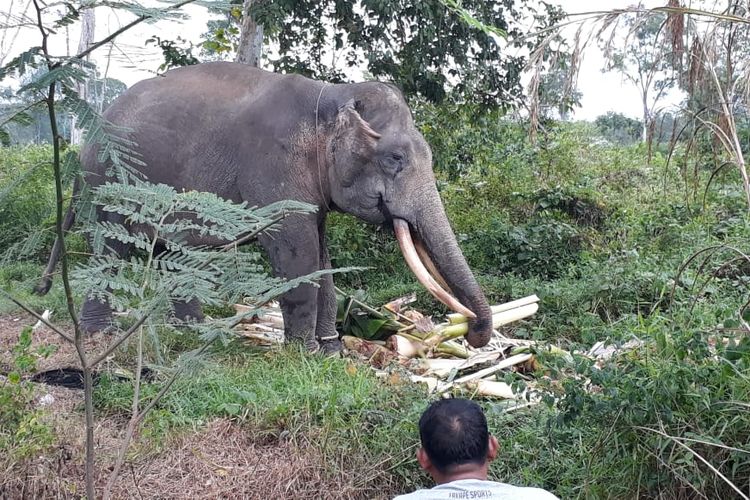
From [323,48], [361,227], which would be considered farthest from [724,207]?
[323,48]

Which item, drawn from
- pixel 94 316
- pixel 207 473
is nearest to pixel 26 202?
pixel 94 316

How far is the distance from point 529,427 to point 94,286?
2351mm

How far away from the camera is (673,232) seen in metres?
8.02

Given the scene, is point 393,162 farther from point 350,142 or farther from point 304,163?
point 304,163

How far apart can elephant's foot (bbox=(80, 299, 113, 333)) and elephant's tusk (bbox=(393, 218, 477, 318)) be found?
7.50ft

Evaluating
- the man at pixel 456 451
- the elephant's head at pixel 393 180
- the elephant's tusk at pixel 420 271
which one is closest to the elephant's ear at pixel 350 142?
the elephant's head at pixel 393 180

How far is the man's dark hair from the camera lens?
218cm

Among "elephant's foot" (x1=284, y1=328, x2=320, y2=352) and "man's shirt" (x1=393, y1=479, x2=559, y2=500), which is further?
"elephant's foot" (x1=284, y1=328, x2=320, y2=352)

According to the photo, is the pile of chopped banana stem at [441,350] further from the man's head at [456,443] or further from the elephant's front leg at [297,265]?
the man's head at [456,443]

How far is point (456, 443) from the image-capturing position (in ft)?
7.17

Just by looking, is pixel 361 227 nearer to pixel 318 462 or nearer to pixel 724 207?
pixel 724 207

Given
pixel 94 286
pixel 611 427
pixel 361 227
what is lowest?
pixel 361 227

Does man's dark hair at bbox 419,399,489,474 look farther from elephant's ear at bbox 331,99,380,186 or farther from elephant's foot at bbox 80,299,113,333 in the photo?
elephant's foot at bbox 80,299,113,333

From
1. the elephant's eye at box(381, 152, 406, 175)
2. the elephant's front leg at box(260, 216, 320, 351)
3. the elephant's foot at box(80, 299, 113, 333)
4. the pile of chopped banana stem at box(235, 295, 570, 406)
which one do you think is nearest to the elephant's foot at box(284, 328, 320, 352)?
the elephant's front leg at box(260, 216, 320, 351)
